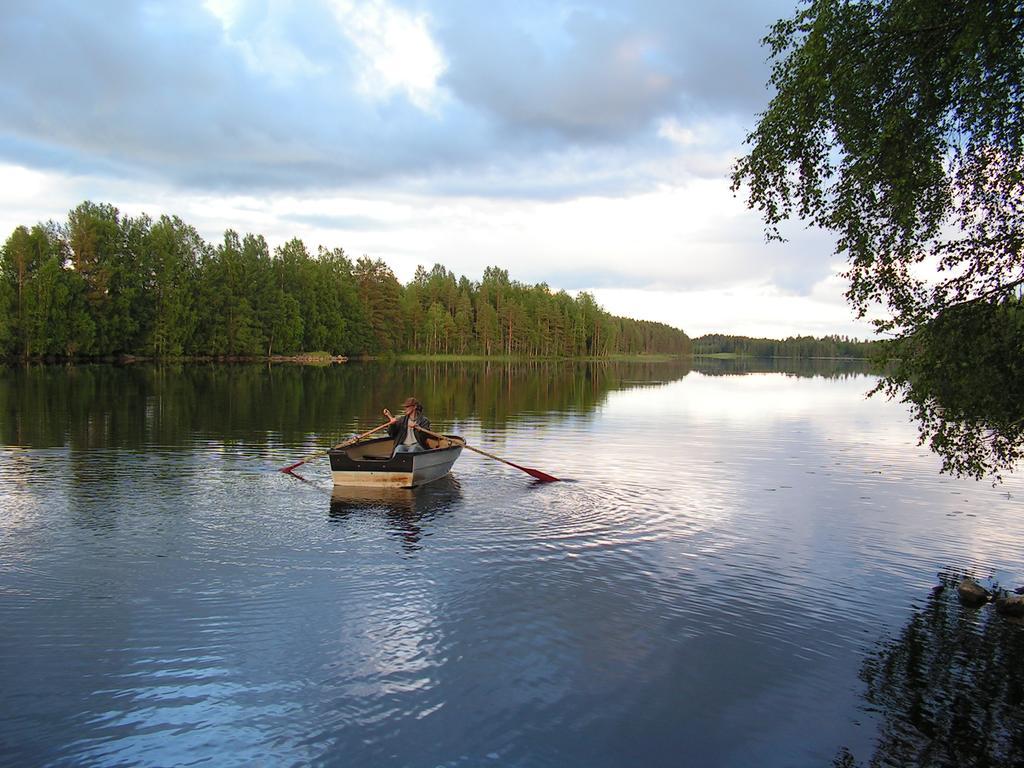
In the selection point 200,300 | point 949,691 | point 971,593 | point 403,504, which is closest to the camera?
point 949,691

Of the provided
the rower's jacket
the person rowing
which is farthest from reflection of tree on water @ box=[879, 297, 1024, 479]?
the rower's jacket

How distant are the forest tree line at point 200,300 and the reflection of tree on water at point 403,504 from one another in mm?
84612

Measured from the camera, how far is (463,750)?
745 cm

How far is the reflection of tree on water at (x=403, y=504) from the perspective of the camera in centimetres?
1617

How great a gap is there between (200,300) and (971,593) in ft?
382

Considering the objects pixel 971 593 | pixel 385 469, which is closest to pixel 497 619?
pixel 971 593

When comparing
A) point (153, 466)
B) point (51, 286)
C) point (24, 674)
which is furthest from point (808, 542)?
point (51, 286)

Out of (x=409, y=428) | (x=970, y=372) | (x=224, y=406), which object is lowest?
(x=224, y=406)

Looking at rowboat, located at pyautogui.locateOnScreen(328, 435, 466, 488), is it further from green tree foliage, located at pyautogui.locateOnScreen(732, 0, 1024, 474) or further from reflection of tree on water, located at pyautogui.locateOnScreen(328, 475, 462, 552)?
green tree foliage, located at pyautogui.locateOnScreen(732, 0, 1024, 474)

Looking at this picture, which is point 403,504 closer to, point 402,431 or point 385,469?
point 385,469

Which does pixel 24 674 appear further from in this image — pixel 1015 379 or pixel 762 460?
pixel 762 460

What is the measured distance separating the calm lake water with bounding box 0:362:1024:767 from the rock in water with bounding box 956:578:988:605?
344mm

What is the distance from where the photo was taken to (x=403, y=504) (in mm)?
18672

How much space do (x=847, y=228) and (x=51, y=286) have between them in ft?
324
